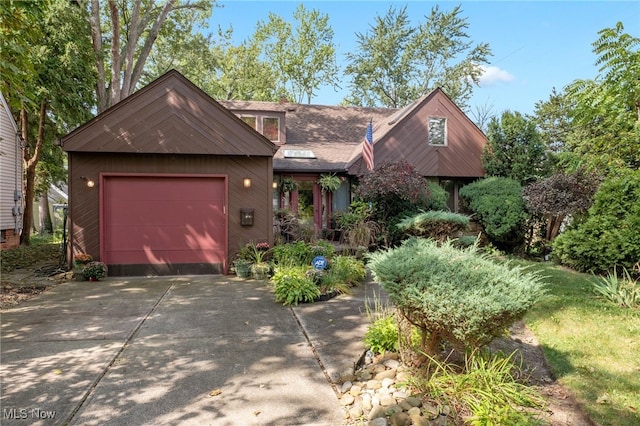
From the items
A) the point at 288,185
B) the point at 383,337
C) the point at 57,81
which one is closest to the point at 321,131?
→ the point at 288,185

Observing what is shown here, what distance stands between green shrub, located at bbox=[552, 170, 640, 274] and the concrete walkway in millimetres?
4365

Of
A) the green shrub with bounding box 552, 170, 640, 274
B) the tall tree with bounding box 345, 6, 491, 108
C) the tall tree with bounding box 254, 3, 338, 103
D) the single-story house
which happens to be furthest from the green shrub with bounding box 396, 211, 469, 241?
the tall tree with bounding box 254, 3, 338, 103

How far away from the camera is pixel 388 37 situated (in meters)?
25.7

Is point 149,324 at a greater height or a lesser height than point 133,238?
lesser

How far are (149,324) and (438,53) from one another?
85.1ft

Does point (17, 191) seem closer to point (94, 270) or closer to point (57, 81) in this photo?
point (57, 81)

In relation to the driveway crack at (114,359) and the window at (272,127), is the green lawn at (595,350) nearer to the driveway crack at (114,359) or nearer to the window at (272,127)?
the driveway crack at (114,359)

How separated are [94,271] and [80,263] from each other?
0.42 metres

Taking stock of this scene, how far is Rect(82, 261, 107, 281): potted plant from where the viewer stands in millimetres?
7922

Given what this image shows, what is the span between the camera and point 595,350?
3.91 meters

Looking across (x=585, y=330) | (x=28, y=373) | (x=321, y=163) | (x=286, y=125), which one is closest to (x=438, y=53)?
(x=286, y=125)

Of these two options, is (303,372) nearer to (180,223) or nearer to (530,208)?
(180,223)

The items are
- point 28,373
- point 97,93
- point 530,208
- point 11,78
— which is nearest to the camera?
point 28,373

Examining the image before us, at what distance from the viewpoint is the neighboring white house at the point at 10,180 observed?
1268cm
